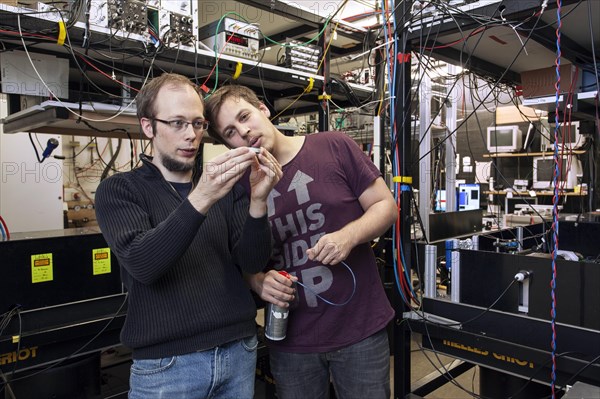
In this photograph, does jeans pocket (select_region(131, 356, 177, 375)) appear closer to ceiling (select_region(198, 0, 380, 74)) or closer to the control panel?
the control panel

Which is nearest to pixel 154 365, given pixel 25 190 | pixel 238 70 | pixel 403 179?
pixel 403 179

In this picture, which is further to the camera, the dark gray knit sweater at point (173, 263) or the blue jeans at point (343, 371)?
the blue jeans at point (343, 371)

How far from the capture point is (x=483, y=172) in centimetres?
605

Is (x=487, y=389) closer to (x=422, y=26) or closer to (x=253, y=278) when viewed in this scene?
(x=253, y=278)

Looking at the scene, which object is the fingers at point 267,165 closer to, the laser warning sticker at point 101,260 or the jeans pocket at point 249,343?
the jeans pocket at point 249,343

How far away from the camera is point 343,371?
136 cm

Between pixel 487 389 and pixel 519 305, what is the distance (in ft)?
2.34

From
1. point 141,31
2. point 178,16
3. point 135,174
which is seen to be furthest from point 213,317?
point 178,16

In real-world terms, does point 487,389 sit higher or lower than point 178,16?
lower

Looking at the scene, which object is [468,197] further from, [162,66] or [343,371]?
[343,371]

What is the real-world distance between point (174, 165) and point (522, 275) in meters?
1.13

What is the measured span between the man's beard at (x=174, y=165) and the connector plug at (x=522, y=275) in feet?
3.56

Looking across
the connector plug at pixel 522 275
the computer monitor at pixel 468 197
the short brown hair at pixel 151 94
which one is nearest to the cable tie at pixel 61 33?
the short brown hair at pixel 151 94

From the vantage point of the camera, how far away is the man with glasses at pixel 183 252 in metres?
0.98
